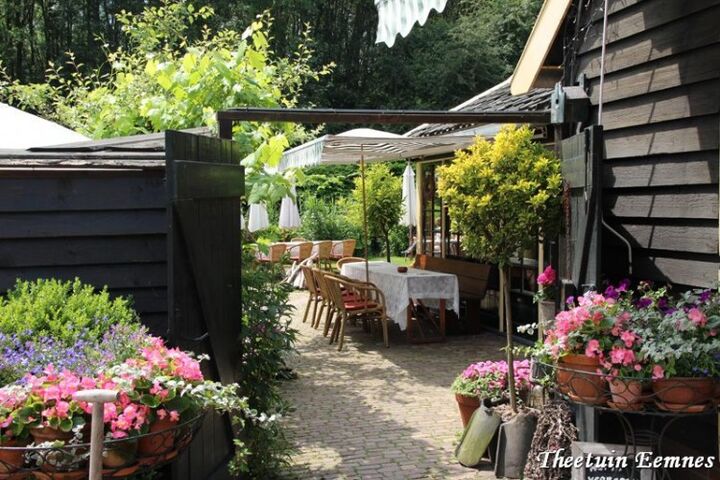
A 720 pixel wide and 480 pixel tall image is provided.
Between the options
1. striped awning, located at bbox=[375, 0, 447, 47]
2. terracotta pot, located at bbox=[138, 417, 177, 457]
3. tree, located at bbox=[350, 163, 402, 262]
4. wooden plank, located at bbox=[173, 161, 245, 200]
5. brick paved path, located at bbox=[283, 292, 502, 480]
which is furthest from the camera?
tree, located at bbox=[350, 163, 402, 262]

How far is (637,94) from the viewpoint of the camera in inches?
161

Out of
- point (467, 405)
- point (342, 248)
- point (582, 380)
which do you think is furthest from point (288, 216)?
point (582, 380)

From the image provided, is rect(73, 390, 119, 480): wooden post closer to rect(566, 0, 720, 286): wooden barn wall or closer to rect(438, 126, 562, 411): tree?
rect(566, 0, 720, 286): wooden barn wall

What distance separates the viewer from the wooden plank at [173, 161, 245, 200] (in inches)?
132

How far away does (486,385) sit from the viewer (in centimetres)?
507

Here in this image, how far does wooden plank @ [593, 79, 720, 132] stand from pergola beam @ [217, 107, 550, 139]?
0.70 metres

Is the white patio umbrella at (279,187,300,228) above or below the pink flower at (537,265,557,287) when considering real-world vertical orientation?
above

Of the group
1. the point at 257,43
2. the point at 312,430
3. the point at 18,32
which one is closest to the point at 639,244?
the point at 312,430

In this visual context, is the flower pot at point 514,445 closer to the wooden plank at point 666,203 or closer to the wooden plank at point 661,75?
the wooden plank at point 666,203

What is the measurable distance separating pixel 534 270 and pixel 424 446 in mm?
4187

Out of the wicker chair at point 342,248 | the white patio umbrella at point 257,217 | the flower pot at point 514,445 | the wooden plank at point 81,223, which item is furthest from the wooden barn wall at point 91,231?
the wicker chair at point 342,248

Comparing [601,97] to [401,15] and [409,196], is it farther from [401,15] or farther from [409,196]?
[409,196]

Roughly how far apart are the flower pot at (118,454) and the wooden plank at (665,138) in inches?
117

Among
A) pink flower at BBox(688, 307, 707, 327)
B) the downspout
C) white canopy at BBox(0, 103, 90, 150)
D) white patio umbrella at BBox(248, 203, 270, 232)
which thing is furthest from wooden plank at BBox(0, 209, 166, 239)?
white patio umbrella at BBox(248, 203, 270, 232)
